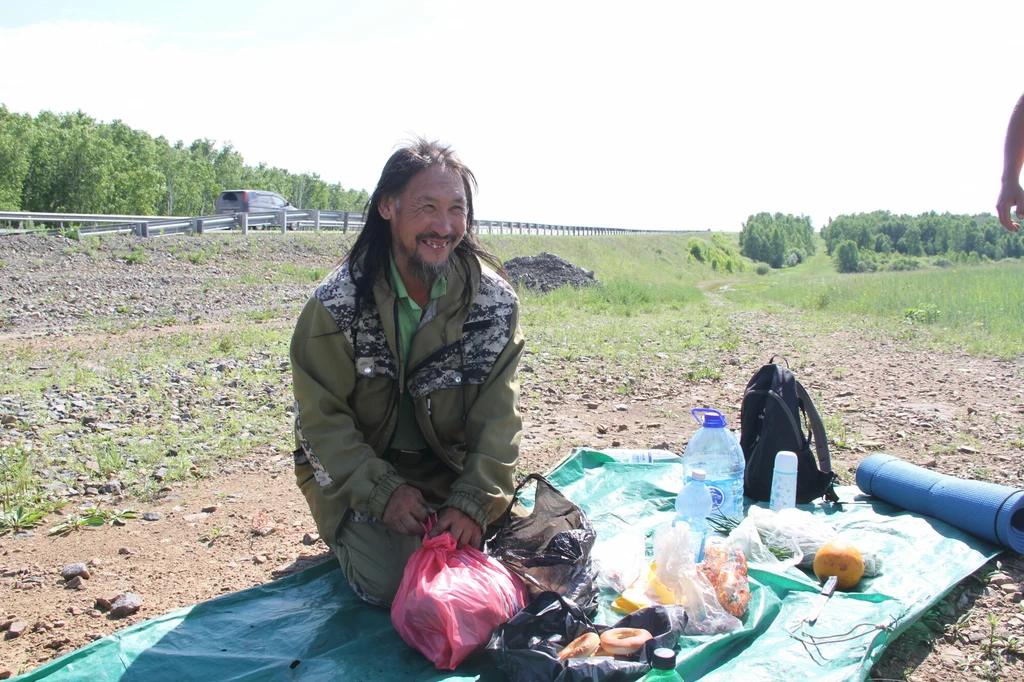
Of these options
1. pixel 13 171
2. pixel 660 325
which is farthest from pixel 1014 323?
pixel 13 171

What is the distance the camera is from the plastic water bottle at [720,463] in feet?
13.9

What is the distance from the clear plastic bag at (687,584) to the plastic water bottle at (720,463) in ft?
3.24

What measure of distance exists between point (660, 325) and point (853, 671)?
1182 centimetres

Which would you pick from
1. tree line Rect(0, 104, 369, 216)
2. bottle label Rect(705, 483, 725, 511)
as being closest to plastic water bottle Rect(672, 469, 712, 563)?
bottle label Rect(705, 483, 725, 511)

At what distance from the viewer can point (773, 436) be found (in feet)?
14.6

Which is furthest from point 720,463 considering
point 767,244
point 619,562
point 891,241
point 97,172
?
point 891,241

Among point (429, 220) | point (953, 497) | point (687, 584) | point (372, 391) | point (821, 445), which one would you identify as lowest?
point (687, 584)

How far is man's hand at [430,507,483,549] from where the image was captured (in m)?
3.19

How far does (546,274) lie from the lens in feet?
71.3

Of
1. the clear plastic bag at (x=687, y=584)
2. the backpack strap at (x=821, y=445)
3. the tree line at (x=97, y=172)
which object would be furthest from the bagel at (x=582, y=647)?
the tree line at (x=97, y=172)

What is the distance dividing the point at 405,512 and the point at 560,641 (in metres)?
0.87

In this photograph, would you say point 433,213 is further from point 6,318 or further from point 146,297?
point 146,297

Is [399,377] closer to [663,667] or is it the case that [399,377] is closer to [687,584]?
[687,584]

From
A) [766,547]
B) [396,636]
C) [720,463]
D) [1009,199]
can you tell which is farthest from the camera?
[720,463]
